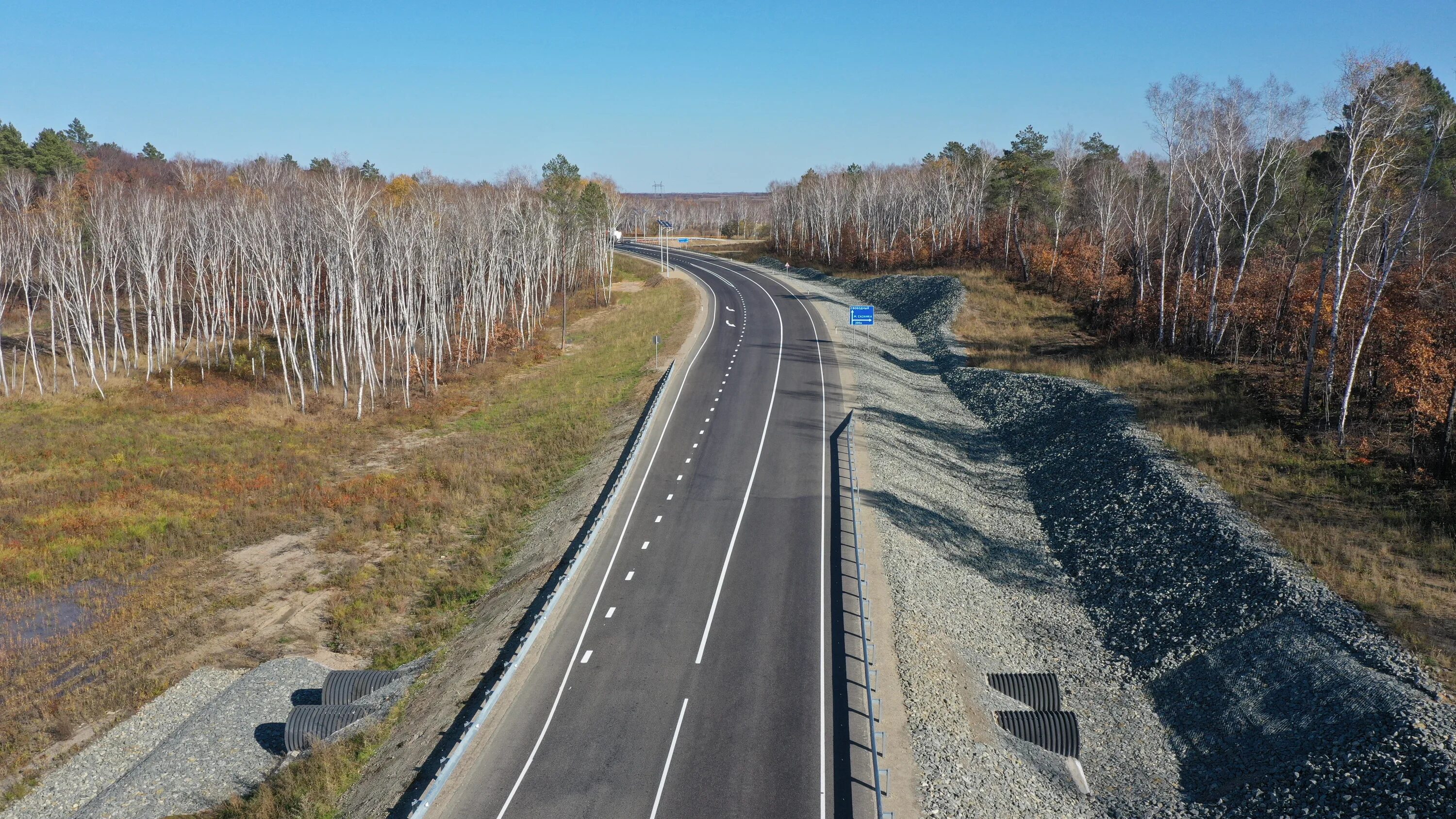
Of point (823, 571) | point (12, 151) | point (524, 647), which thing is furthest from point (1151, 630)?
point (12, 151)

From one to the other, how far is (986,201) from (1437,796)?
84465mm

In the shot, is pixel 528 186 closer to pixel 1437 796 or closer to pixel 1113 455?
pixel 1113 455

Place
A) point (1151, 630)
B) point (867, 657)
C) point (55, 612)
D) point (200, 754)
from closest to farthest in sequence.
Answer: point (200, 754) → point (867, 657) → point (1151, 630) → point (55, 612)

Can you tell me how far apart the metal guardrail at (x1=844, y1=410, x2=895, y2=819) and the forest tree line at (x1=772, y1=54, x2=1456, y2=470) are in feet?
63.1

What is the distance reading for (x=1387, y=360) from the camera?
96.5 feet

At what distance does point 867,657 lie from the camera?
18.8 meters

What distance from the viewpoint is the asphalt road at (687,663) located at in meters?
15.7

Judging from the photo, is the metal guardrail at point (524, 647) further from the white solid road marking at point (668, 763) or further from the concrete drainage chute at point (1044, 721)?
the concrete drainage chute at point (1044, 721)

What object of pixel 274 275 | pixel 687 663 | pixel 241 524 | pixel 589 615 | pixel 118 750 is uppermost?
pixel 274 275

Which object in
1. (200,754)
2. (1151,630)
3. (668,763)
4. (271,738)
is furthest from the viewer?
(1151,630)

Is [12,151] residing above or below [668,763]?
above

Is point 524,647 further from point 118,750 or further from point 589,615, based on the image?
point 118,750

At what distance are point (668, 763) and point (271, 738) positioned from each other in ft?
33.3

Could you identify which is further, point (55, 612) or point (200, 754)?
point (55, 612)
